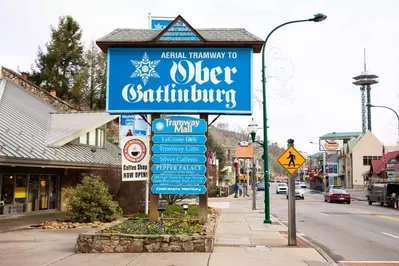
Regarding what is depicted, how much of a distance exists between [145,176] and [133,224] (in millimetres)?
1615

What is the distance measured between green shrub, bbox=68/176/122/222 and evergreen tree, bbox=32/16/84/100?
33772 millimetres

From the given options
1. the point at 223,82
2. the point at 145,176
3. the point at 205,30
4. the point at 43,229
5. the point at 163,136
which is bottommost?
the point at 43,229

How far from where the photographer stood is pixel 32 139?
69.2 ft

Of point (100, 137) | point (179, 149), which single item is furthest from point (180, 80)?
point (100, 137)

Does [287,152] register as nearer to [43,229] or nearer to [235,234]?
[235,234]

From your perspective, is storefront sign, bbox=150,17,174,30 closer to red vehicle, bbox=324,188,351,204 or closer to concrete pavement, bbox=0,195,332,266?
concrete pavement, bbox=0,195,332,266

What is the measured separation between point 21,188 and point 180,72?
11995 millimetres

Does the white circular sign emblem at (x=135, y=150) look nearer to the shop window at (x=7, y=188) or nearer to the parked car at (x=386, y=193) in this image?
the shop window at (x=7, y=188)

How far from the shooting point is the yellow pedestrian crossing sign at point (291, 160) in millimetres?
12250

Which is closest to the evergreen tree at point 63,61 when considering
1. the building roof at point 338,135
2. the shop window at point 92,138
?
the shop window at point 92,138

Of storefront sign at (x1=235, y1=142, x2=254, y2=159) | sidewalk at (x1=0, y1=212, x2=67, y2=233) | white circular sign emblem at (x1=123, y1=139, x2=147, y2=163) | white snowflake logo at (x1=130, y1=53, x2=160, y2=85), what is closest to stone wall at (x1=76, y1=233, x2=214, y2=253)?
white circular sign emblem at (x1=123, y1=139, x2=147, y2=163)

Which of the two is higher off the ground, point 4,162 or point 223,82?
point 223,82

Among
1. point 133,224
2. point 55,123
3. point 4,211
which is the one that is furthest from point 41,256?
point 55,123

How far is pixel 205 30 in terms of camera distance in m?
14.0
